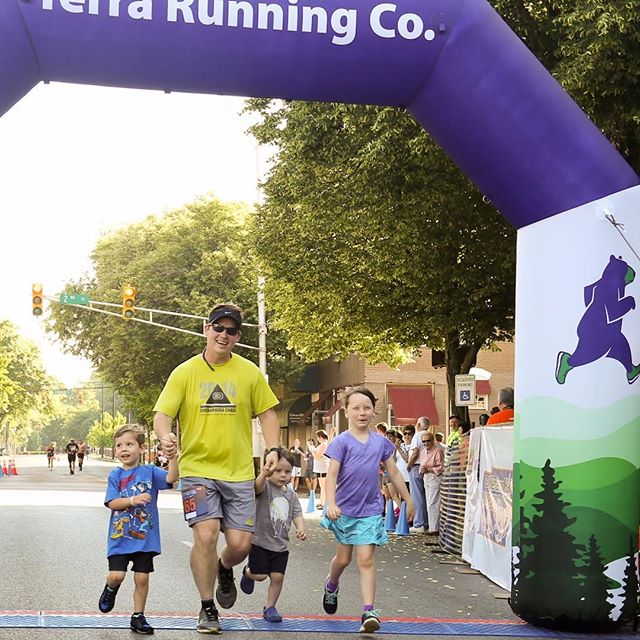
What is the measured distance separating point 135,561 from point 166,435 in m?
0.99

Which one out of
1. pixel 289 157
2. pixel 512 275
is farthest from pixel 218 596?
pixel 512 275

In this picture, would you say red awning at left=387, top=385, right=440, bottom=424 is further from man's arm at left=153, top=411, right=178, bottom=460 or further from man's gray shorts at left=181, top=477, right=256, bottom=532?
man's arm at left=153, top=411, right=178, bottom=460

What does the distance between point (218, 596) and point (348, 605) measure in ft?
4.90

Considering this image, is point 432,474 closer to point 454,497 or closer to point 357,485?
point 454,497

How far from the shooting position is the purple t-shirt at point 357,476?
Answer: 891 cm

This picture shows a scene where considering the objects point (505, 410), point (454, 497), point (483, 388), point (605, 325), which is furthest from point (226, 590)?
point (483, 388)

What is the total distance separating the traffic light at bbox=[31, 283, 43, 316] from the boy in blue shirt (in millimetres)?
27201

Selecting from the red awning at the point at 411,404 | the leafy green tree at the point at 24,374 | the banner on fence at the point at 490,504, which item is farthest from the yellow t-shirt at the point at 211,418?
the leafy green tree at the point at 24,374

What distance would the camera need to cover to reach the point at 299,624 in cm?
892

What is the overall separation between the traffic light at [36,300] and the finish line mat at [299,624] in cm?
2616

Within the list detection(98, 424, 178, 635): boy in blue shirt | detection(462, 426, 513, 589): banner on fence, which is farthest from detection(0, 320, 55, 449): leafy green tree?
detection(98, 424, 178, 635): boy in blue shirt

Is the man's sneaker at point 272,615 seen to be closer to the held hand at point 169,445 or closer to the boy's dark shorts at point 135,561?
the boy's dark shorts at point 135,561

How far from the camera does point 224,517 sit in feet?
27.8

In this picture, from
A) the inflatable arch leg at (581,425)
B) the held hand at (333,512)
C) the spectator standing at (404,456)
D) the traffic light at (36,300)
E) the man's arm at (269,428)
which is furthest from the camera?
the traffic light at (36,300)
